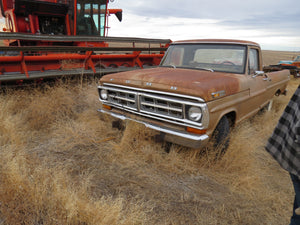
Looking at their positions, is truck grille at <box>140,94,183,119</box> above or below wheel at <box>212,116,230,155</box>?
above

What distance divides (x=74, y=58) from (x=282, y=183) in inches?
234

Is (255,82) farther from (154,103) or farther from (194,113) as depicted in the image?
(154,103)

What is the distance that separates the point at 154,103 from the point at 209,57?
1.62 m

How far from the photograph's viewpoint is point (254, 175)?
2.88 m

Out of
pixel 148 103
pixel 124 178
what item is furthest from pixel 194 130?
pixel 124 178

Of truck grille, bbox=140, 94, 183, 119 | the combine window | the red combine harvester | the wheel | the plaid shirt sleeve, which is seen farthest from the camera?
the combine window

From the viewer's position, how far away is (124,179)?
2.75 meters

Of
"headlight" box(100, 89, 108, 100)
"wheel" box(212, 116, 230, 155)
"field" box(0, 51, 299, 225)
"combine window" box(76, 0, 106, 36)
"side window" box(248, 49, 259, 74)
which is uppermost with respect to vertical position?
"combine window" box(76, 0, 106, 36)

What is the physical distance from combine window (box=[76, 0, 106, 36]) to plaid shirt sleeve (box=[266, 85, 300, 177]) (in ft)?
29.1

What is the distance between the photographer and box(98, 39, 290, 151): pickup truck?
8.93 feet

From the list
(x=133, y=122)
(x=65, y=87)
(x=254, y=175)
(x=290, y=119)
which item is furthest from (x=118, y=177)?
(x=65, y=87)

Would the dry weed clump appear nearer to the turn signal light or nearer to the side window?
the turn signal light

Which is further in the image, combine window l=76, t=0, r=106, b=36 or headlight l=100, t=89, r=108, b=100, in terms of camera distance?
combine window l=76, t=0, r=106, b=36

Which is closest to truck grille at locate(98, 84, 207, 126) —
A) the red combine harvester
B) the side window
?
the side window
